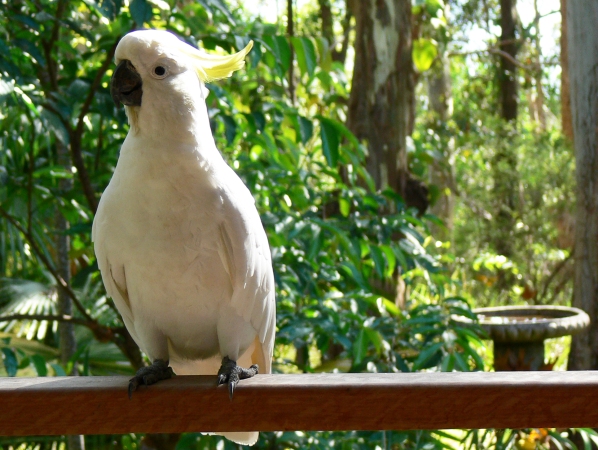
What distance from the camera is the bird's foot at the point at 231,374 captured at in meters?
0.97

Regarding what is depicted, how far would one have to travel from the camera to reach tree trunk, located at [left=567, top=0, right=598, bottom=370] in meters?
2.64

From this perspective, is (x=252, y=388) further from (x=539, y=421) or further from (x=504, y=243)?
(x=504, y=243)

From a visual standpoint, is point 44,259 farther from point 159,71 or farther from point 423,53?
point 423,53

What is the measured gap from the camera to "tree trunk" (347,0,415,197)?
9.37ft

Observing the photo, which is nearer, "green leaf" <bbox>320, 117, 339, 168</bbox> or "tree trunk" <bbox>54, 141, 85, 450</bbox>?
"green leaf" <bbox>320, 117, 339, 168</bbox>

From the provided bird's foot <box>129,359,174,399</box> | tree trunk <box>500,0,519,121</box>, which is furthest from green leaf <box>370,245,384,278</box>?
tree trunk <box>500,0,519,121</box>

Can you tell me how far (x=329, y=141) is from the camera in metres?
1.62

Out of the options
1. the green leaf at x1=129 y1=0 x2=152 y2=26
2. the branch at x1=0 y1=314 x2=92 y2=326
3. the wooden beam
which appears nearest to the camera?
the wooden beam

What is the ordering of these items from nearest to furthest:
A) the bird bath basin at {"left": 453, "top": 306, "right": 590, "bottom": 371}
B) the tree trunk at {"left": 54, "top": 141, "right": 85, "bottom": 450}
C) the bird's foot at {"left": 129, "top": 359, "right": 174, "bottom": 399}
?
the bird's foot at {"left": 129, "top": 359, "right": 174, "bottom": 399} → the tree trunk at {"left": 54, "top": 141, "right": 85, "bottom": 450} → the bird bath basin at {"left": 453, "top": 306, "right": 590, "bottom": 371}

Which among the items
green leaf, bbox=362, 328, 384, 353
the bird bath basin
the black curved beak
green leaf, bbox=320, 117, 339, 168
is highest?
the black curved beak

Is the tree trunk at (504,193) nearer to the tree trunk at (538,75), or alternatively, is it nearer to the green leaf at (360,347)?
the tree trunk at (538,75)

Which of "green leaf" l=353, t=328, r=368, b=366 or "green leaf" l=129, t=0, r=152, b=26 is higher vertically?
"green leaf" l=129, t=0, r=152, b=26

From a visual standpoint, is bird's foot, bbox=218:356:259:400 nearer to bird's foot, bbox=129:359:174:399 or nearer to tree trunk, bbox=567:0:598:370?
bird's foot, bbox=129:359:174:399

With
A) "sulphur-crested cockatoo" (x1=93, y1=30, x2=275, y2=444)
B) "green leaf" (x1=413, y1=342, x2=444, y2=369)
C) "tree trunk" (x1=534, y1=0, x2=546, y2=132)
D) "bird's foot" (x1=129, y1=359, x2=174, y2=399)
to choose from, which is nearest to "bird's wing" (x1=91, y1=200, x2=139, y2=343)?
"sulphur-crested cockatoo" (x1=93, y1=30, x2=275, y2=444)
